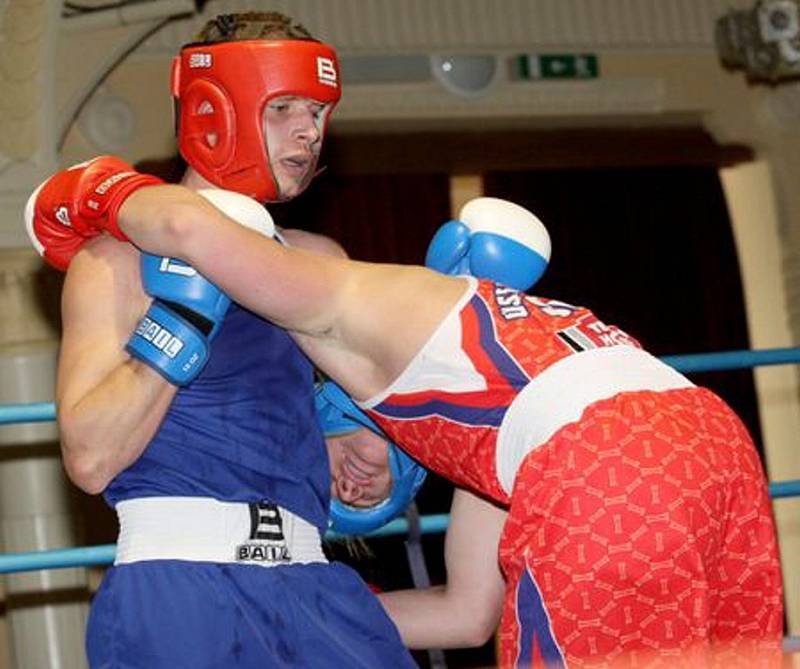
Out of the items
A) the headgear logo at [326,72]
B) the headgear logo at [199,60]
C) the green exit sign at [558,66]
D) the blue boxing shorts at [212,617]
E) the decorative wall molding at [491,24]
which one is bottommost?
the blue boxing shorts at [212,617]

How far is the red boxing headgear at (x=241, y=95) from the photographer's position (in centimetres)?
262

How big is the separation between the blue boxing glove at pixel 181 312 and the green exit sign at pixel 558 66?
16.5 ft

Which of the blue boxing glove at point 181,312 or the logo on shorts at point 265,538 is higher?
the blue boxing glove at point 181,312

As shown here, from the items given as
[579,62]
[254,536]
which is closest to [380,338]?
[254,536]

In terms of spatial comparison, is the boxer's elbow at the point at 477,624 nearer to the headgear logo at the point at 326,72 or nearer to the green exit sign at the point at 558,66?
the headgear logo at the point at 326,72

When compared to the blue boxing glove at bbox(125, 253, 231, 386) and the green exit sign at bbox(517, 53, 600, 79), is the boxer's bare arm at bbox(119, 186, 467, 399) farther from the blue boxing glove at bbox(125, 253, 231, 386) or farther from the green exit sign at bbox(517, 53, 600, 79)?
the green exit sign at bbox(517, 53, 600, 79)

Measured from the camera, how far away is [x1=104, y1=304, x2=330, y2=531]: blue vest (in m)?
2.39

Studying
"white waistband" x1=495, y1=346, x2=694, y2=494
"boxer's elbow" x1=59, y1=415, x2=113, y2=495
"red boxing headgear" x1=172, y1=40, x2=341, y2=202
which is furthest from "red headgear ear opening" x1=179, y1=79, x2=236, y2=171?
"white waistband" x1=495, y1=346, x2=694, y2=494

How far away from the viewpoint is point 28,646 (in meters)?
6.39

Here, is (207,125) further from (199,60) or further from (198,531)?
(198,531)

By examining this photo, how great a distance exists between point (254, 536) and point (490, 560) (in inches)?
15.6

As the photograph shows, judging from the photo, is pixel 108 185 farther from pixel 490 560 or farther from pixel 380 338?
pixel 490 560

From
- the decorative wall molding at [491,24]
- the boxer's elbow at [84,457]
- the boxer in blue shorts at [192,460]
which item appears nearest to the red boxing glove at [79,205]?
the boxer in blue shorts at [192,460]

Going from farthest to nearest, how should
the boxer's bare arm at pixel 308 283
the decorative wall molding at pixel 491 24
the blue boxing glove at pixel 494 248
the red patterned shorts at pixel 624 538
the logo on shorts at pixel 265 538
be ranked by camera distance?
the decorative wall molding at pixel 491 24
the blue boxing glove at pixel 494 248
the logo on shorts at pixel 265 538
the boxer's bare arm at pixel 308 283
the red patterned shorts at pixel 624 538
